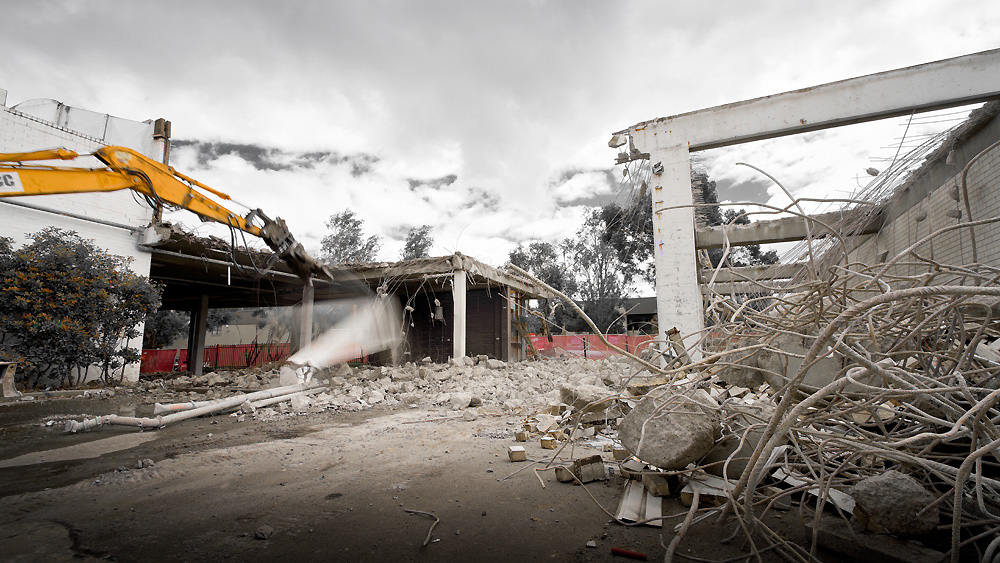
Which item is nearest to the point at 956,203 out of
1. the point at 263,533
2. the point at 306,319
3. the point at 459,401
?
the point at 459,401

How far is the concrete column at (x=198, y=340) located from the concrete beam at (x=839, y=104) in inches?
663

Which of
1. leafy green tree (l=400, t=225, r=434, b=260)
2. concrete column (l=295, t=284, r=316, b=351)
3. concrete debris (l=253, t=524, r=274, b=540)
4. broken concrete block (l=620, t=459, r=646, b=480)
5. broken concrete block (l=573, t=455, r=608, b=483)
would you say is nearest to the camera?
concrete debris (l=253, t=524, r=274, b=540)

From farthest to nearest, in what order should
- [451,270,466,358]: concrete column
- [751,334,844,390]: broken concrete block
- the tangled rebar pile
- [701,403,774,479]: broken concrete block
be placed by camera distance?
[451,270,466,358]: concrete column < [751,334,844,390]: broken concrete block < [701,403,774,479]: broken concrete block < the tangled rebar pile

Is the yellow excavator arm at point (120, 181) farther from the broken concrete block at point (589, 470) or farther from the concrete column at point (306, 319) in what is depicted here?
the concrete column at point (306, 319)

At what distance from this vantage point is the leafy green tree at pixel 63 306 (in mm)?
8125

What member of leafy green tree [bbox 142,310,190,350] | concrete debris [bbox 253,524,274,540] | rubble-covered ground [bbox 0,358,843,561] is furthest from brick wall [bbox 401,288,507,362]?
concrete debris [bbox 253,524,274,540]

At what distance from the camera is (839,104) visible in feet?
19.2

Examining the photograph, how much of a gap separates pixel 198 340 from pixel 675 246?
1728cm

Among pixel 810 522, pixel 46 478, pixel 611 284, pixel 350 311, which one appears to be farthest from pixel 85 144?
pixel 611 284

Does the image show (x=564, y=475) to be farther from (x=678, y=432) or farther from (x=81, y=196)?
(x=81, y=196)

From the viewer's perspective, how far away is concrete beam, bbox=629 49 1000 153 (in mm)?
5281

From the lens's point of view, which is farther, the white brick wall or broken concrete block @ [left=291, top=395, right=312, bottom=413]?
broken concrete block @ [left=291, top=395, right=312, bottom=413]

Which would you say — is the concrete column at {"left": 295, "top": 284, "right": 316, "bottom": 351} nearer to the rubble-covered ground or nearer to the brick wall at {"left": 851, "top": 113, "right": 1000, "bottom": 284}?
the rubble-covered ground

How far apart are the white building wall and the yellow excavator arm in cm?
345
